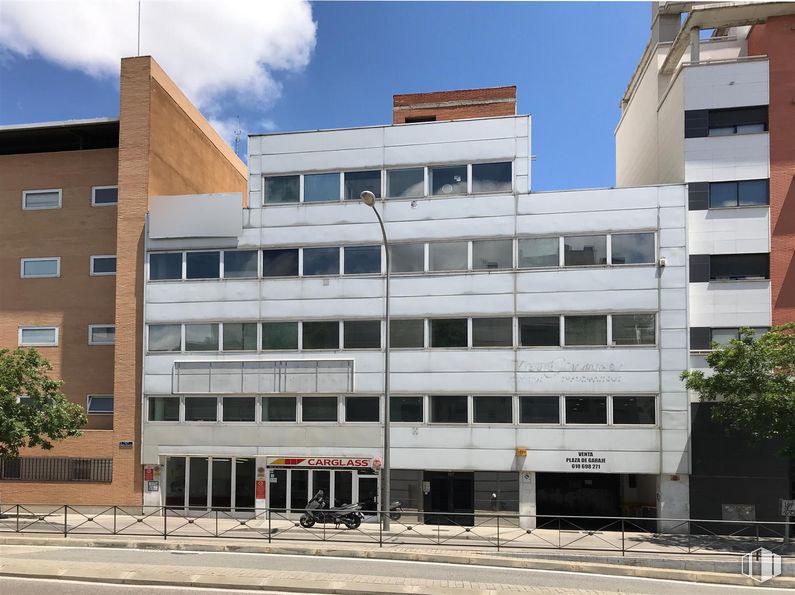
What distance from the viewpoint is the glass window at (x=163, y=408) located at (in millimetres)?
28625

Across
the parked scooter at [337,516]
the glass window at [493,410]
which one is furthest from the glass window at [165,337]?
the glass window at [493,410]

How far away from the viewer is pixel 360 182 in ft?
92.9

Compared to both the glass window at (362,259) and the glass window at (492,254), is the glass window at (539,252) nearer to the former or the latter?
the glass window at (492,254)

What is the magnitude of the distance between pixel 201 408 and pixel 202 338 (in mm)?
2877

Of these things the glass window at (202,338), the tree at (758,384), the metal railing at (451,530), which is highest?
the glass window at (202,338)

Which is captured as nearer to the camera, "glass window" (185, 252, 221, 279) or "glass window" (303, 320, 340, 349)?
"glass window" (303, 320, 340, 349)

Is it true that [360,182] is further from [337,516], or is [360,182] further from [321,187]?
[337,516]

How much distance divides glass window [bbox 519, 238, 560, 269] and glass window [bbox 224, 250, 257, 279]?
1089 centimetres

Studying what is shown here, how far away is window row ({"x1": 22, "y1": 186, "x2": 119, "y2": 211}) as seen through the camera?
3111cm

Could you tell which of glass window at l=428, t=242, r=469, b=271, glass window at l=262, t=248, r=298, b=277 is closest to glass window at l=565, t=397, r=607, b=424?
glass window at l=428, t=242, r=469, b=271

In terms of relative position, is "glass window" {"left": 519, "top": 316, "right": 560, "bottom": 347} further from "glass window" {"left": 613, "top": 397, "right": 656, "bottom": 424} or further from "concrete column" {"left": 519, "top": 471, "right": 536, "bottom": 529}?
"concrete column" {"left": 519, "top": 471, "right": 536, "bottom": 529}

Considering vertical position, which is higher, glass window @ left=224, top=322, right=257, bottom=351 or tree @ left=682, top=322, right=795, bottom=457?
glass window @ left=224, top=322, right=257, bottom=351

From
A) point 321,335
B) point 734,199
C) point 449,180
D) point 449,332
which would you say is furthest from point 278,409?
point 734,199

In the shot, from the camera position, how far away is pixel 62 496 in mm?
28500
